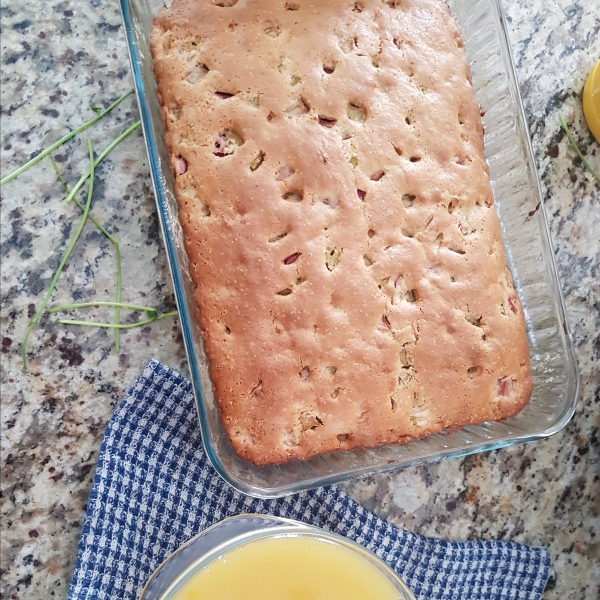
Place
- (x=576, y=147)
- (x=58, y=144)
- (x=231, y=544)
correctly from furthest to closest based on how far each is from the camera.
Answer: (x=576, y=147) → (x=58, y=144) → (x=231, y=544)

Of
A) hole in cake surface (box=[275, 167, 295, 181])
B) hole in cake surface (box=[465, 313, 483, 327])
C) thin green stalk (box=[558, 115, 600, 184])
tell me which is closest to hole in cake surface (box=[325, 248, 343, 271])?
hole in cake surface (box=[275, 167, 295, 181])

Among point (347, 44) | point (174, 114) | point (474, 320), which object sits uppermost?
point (347, 44)

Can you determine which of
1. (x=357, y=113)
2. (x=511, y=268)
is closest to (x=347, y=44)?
(x=357, y=113)

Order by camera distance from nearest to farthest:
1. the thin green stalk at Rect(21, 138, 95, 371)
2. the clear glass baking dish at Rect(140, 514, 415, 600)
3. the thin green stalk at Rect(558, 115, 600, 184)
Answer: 1. the clear glass baking dish at Rect(140, 514, 415, 600)
2. the thin green stalk at Rect(21, 138, 95, 371)
3. the thin green stalk at Rect(558, 115, 600, 184)

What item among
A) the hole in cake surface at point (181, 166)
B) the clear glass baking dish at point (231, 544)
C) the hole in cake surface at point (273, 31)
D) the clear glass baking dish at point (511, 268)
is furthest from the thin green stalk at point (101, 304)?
the hole in cake surface at point (273, 31)

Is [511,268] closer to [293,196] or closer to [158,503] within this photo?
[293,196]

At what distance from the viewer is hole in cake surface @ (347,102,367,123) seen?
0.99 meters

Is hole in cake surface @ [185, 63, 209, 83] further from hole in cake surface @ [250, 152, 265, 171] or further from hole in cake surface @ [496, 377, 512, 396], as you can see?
hole in cake surface @ [496, 377, 512, 396]

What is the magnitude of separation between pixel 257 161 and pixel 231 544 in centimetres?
54

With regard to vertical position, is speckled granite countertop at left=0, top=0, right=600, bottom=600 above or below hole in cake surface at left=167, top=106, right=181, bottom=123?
below

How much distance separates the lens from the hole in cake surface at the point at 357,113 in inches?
39.0

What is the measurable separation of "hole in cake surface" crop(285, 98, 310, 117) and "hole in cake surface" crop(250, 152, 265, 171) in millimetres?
74

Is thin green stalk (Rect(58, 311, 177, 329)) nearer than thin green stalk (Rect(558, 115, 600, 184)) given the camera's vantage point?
Yes

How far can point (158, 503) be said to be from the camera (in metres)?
1.06
